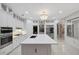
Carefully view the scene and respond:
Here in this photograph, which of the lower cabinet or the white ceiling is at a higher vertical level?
the white ceiling

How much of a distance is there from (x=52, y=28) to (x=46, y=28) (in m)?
0.69

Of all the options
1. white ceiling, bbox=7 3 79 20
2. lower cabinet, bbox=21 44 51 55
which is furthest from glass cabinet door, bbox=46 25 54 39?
lower cabinet, bbox=21 44 51 55

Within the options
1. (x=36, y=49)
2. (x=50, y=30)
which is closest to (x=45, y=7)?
(x=36, y=49)

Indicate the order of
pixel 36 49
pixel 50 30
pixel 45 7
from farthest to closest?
pixel 50 30 < pixel 45 7 < pixel 36 49

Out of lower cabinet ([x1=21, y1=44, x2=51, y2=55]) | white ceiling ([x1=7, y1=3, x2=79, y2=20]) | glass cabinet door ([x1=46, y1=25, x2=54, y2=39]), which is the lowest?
lower cabinet ([x1=21, y1=44, x2=51, y2=55])

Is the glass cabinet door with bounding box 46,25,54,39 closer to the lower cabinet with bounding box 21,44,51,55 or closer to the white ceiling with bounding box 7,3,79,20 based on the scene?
the white ceiling with bounding box 7,3,79,20

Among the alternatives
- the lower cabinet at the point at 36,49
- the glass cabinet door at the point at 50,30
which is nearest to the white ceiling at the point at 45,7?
the lower cabinet at the point at 36,49

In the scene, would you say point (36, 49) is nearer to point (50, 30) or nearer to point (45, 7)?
point (45, 7)

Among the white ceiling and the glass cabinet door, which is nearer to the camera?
the white ceiling

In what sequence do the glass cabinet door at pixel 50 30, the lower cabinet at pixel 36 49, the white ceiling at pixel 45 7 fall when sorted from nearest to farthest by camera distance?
1. the lower cabinet at pixel 36 49
2. the white ceiling at pixel 45 7
3. the glass cabinet door at pixel 50 30

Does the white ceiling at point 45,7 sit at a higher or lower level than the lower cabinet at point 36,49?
higher

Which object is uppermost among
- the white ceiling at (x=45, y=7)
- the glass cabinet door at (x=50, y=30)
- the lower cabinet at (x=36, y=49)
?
the white ceiling at (x=45, y=7)

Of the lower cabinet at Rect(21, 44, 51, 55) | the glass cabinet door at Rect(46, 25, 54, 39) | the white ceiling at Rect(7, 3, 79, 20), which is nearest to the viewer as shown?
the lower cabinet at Rect(21, 44, 51, 55)

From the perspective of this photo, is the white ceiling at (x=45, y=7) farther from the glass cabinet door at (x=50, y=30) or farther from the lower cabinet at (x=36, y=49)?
the glass cabinet door at (x=50, y=30)
